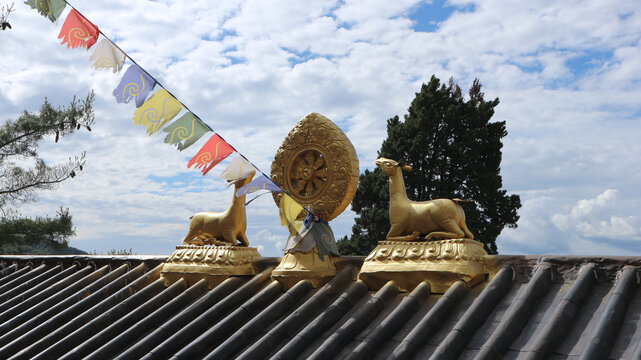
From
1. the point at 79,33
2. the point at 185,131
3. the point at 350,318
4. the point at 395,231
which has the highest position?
the point at 79,33

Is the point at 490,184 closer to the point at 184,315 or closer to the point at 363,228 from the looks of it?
the point at 363,228

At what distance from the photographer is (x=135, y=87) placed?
504 centimetres

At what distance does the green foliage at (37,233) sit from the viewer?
52.4 ft

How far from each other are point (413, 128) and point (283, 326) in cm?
1614

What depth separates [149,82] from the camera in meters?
5.05

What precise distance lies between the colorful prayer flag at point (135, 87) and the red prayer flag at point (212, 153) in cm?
73

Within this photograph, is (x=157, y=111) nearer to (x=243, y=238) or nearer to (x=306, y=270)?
(x=243, y=238)

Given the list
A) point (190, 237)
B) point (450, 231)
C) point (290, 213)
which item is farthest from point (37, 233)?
point (450, 231)

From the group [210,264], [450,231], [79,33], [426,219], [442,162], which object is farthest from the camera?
[442,162]

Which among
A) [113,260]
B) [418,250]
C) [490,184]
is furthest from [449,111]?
[418,250]

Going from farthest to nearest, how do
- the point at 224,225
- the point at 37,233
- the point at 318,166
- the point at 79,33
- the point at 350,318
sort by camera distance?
1. the point at 37,233
2. the point at 224,225
3. the point at 79,33
4. the point at 318,166
5. the point at 350,318

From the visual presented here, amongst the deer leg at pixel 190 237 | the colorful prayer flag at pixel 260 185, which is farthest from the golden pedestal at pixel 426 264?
the deer leg at pixel 190 237

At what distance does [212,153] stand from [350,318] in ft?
6.09

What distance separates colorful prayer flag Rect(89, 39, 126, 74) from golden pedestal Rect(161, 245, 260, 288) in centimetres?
191
